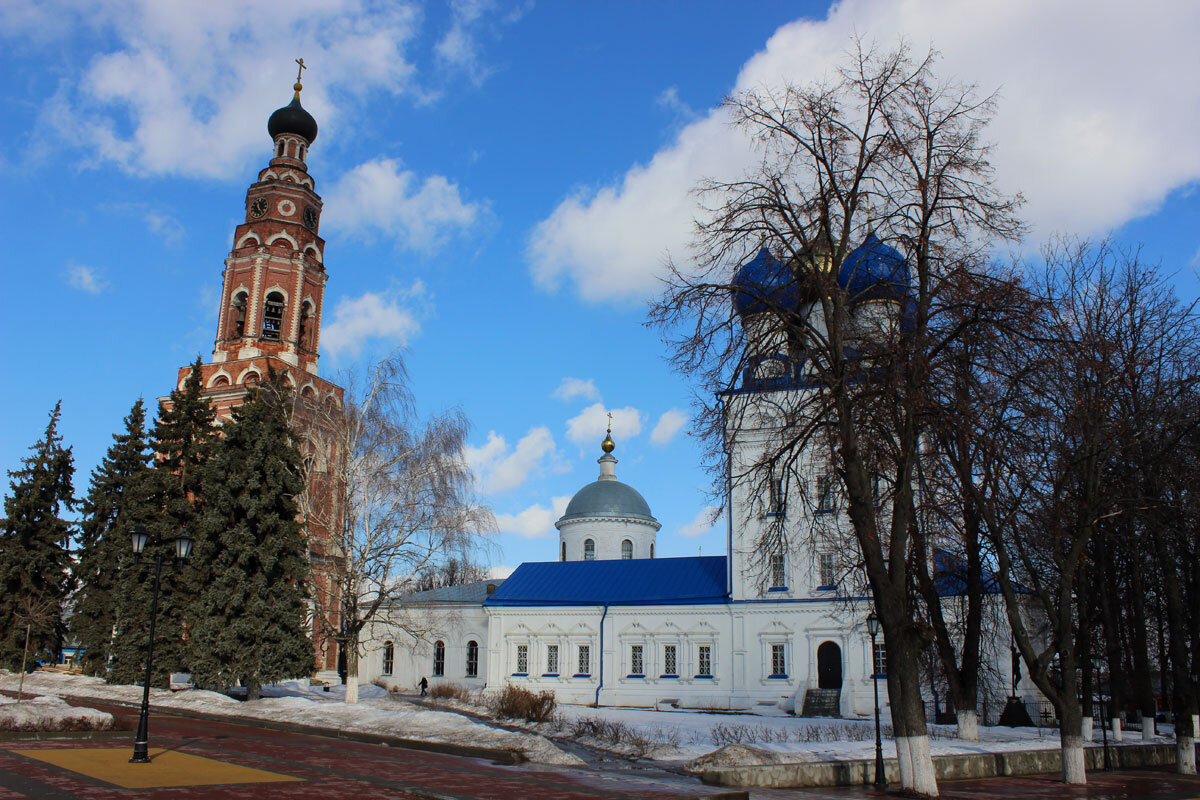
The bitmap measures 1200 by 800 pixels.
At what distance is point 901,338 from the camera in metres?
12.2

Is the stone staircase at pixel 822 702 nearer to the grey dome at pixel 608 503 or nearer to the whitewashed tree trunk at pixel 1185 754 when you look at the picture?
the whitewashed tree trunk at pixel 1185 754

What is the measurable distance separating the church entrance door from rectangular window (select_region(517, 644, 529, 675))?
1237 centimetres

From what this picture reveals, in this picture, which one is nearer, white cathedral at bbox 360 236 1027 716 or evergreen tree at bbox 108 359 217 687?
evergreen tree at bbox 108 359 217 687

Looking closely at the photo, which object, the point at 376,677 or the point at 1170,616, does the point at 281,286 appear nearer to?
the point at 376,677

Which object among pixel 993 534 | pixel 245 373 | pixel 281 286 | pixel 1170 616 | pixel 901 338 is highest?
pixel 281 286

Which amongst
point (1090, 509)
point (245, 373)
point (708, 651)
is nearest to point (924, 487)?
point (1090, 509)

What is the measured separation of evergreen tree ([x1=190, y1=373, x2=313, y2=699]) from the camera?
23.6m

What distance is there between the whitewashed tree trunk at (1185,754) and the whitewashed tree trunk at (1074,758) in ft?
13.5

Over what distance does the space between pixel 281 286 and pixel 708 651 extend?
79.6 feet

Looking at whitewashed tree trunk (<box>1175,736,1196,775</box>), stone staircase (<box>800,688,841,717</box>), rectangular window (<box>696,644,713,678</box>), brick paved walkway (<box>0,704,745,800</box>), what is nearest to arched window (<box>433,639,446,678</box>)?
rectangular window (<box>696,644,713,678</box>)

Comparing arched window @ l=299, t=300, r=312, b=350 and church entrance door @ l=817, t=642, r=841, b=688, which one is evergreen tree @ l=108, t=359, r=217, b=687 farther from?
church entrance door @ l=817, t=642, r=841, b=688

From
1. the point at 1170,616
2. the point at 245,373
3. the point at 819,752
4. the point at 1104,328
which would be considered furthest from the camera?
the point at 245,373

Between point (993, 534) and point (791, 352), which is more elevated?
point (791, 352)

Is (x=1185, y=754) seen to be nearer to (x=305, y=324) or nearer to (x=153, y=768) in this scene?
(x=153, y=768)
